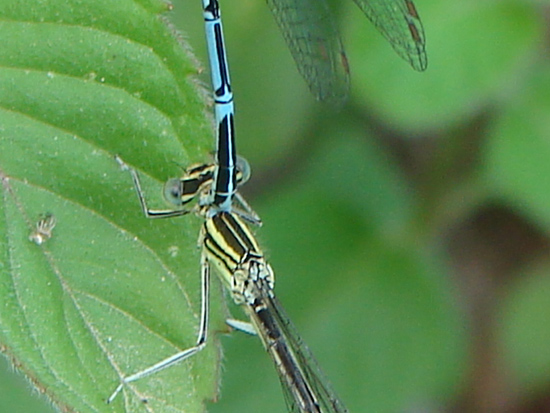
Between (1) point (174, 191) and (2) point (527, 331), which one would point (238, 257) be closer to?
(1) point (174, 191)

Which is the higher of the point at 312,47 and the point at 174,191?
the point at 312,47

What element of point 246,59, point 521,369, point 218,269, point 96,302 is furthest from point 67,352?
point 521,369

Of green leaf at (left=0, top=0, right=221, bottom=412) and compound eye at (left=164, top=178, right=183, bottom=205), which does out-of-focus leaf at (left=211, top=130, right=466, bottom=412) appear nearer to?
compound eye at (left=164, top=178, right=183, bottom=205)

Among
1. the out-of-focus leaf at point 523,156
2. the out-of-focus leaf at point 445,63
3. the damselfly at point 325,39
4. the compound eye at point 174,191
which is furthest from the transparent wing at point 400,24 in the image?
the compound eye at point 174,191

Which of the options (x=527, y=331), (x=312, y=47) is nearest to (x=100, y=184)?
(x=312, y=47)

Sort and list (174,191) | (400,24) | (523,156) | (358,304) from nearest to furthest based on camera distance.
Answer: (174,191), (400,24), (523,156), (358,304)

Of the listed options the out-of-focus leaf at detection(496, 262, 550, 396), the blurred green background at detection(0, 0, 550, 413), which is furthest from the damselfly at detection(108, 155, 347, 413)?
the out-of-focus leaf at detection(496, 262, 550, 396)

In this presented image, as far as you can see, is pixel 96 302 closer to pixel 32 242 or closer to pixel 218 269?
pixel 32 242
